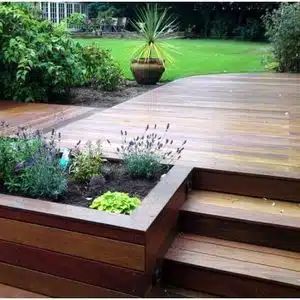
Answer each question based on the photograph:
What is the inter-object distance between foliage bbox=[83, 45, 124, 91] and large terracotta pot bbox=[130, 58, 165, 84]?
582 mm

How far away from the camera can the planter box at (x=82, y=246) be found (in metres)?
2.01

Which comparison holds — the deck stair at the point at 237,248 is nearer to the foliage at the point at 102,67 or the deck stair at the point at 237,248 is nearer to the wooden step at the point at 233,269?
the wooden step at the point at 233,269

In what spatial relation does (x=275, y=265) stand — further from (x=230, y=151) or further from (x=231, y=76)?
(x=231, y=76)

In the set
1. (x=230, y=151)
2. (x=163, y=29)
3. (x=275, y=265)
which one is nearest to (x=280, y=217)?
(x=275, y=265)

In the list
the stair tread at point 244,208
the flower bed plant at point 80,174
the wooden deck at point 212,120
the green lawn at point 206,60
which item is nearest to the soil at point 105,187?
the flower bed plant at point 80,174

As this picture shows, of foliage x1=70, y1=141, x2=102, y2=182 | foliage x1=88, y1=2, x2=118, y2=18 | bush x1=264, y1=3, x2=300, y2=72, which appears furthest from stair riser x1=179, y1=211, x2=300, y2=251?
foliage x1=88, y1=2, x2=118, y2=18

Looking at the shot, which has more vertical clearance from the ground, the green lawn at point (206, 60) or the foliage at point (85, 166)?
the green lawn at point (206, 60)

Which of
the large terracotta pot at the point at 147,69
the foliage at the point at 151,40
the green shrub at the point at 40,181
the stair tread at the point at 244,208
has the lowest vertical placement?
the stair tread at the point at 244,208

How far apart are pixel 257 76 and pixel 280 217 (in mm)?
5945

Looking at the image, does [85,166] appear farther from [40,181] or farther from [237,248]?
[237,248]

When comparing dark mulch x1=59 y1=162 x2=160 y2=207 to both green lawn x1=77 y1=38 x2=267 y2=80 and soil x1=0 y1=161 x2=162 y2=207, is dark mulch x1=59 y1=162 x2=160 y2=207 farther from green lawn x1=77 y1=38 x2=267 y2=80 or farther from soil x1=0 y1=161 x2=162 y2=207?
green lawn x1=77 y1=38 x2=267 y2=80

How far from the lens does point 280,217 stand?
2.40 meters

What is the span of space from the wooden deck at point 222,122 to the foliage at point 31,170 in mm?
651

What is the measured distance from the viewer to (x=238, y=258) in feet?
7.47
